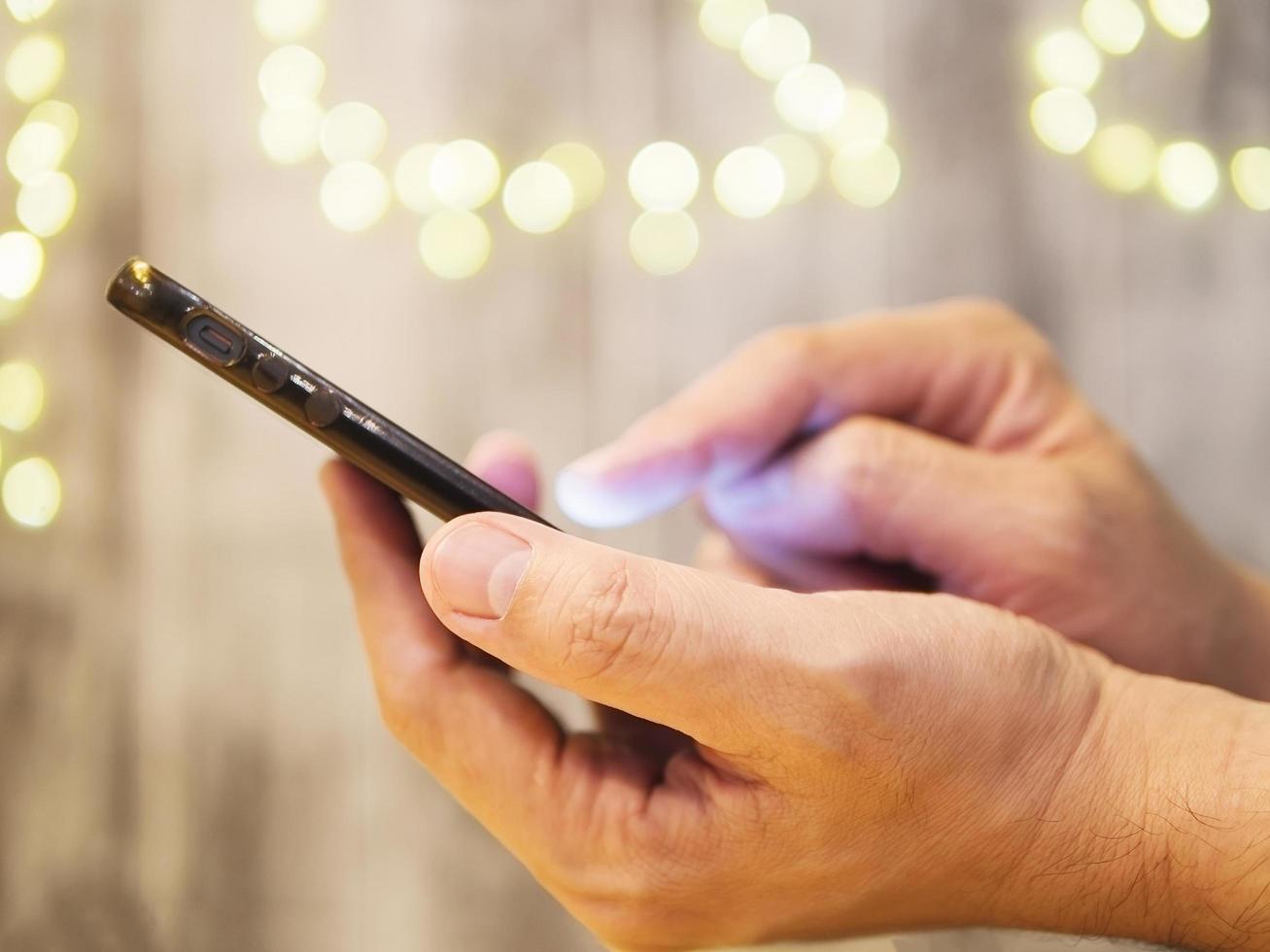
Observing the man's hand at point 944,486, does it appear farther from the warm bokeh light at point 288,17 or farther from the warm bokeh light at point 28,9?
the warm bokeh light at point 28,9

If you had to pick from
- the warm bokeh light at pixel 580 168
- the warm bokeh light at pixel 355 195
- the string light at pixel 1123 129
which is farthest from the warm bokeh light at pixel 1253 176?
the warm bokeh light at pixel 355 195

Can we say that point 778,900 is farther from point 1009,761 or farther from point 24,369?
point 24,369

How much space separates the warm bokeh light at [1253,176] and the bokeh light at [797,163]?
20.7 inches

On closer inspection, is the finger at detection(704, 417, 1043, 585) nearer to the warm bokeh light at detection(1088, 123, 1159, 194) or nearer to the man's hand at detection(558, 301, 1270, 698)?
the man's hand at detection(558, 301, 1270, 698)

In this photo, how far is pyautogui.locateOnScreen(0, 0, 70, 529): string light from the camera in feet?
2.81

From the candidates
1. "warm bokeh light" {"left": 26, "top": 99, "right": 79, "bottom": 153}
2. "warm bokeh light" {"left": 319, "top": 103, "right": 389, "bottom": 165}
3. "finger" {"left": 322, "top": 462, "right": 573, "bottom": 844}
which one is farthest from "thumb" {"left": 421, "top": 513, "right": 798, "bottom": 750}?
"warm bokeh light" {"left": 26, "top": 99, "right": 79, "bottom": 153}

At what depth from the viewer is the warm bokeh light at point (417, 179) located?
0.92 metres

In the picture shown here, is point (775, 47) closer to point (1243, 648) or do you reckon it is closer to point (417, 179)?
point (417, 179)

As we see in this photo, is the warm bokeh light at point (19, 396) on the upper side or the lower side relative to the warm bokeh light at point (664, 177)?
lower

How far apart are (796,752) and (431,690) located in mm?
238

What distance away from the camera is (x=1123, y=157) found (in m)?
1.02

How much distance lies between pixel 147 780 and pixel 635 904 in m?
0.64

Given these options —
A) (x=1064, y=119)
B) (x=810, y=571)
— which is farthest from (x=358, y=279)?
(x=1064, y=119)

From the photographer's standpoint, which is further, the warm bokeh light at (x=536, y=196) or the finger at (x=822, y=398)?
the warm bokeh light at (x=536, y=196)
